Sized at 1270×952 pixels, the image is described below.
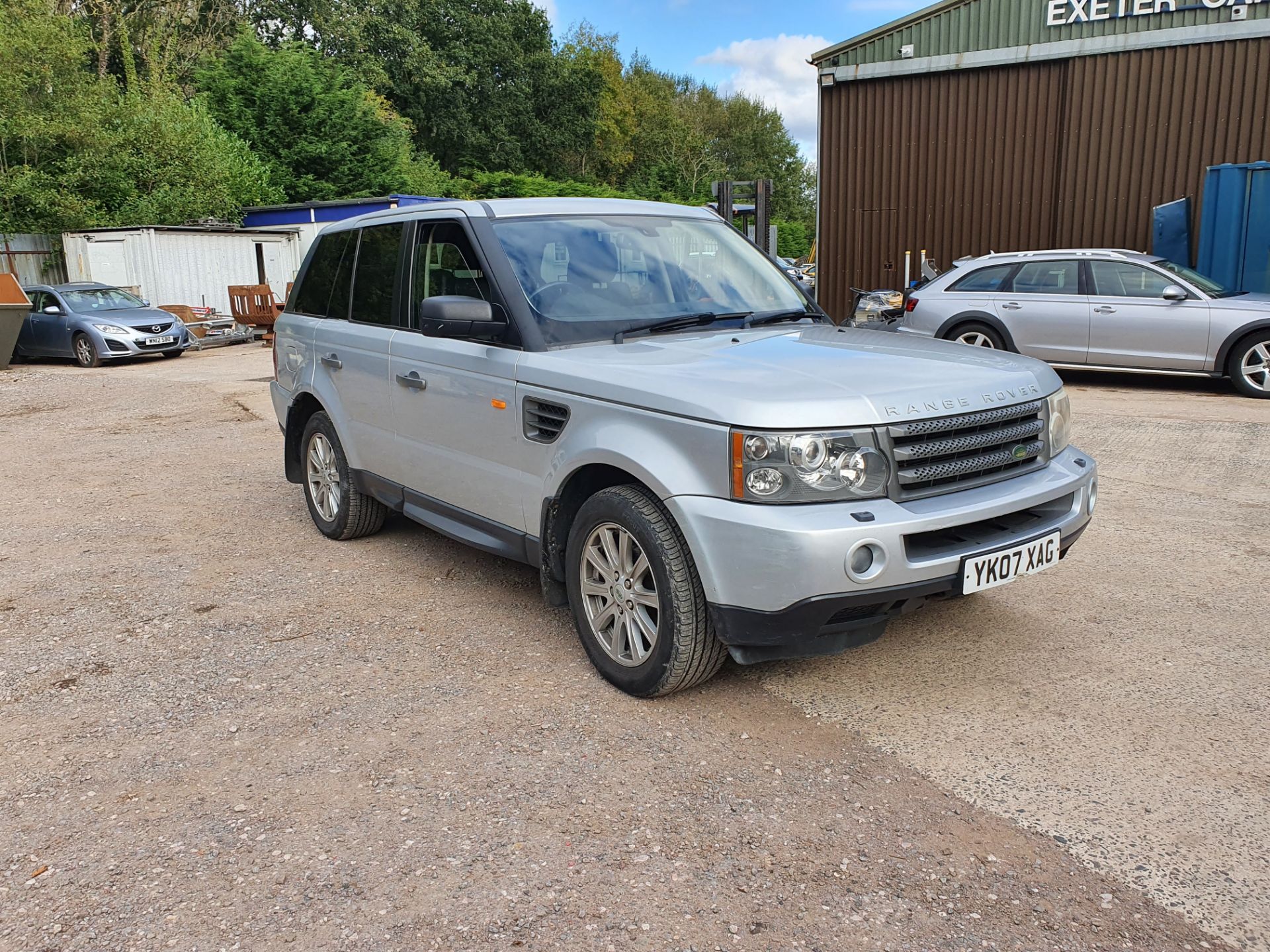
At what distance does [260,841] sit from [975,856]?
6.51 ft

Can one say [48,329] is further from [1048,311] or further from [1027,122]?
[1027,122]

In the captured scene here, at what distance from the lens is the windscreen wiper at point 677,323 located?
418cm

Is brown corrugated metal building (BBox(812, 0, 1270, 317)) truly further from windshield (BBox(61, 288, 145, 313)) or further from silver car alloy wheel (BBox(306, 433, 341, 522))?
silver car alloy wheel (BBox(306, 433, 341, 522))

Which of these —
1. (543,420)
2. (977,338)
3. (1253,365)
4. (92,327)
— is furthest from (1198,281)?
(92,327)

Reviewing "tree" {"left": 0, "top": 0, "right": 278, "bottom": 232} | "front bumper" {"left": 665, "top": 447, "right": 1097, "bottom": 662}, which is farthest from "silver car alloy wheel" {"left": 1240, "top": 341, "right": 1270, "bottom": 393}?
"tree" {"left": 0, "top": 0, "right": 278, "bottom": 232}

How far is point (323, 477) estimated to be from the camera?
19.4ft

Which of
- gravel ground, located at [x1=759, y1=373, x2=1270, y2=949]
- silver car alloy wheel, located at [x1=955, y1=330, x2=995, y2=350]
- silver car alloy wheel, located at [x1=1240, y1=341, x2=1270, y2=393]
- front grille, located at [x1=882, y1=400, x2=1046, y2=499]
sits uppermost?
front grille, located at [x1=882, y1=400, x2=1046, y2=499]

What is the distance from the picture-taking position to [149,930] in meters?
2.52

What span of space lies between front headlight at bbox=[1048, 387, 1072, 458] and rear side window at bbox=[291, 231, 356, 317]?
12.1 ft

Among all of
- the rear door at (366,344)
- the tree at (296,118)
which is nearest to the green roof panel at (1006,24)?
the rear door at (366,344)

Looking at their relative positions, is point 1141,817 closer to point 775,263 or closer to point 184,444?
point 775,263

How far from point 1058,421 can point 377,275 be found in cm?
331

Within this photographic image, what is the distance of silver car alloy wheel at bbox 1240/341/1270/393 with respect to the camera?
407 inches

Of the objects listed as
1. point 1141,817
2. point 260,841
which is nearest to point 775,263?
point 1141,817
